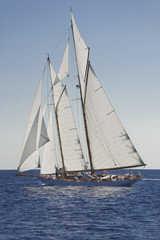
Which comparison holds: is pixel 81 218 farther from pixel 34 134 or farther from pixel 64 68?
pixel 64 68

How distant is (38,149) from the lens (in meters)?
53.2

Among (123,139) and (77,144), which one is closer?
(123,139)

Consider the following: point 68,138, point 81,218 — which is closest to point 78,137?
point 68,138

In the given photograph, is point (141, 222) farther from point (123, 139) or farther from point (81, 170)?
point (81, 170)

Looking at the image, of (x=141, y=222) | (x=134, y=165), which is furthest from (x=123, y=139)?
(x=141, y=222)

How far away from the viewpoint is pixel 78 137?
5556cm

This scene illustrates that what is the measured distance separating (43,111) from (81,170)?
11.5 meters

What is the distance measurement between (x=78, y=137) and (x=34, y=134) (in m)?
7.88

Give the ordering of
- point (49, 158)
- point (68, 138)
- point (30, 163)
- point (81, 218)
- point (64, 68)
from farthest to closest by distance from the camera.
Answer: point (49, 158) → point (68, 138) → point (64, 68) → point (30, 163) → point (81, 218)

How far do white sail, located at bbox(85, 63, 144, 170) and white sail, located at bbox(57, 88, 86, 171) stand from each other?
2689 millimetres

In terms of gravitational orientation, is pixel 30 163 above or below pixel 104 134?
below

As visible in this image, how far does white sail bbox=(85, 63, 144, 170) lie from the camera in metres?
51.5

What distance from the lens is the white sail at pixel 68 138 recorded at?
5556cm

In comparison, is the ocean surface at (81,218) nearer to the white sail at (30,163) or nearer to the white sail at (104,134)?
the white sail at (104,134)
